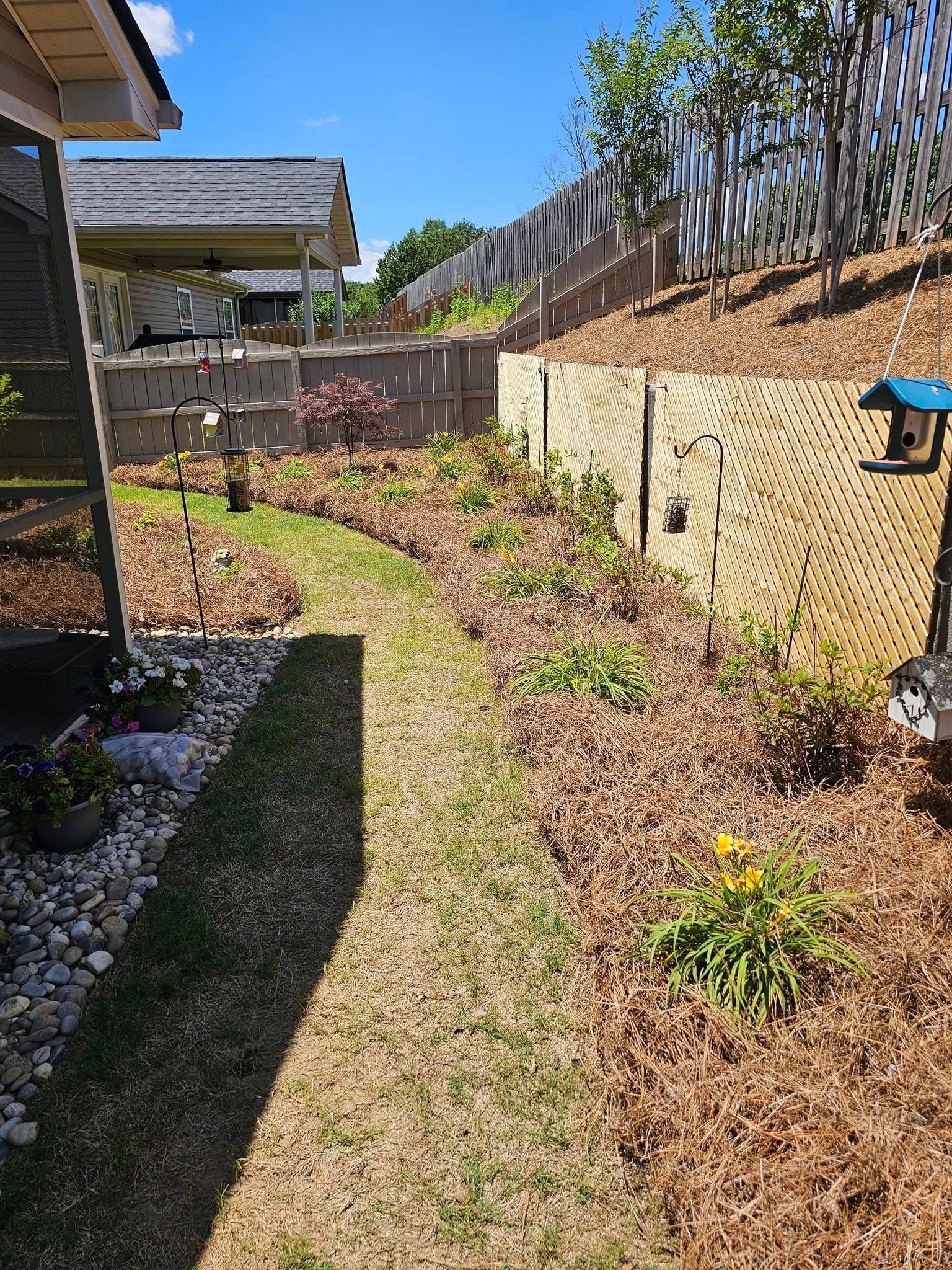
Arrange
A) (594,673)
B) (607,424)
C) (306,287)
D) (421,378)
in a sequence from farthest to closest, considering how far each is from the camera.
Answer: (306,287), (421,378), (607,424), (594,673)

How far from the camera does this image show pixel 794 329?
24.5 feet

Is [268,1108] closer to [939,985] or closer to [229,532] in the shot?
[939,985]

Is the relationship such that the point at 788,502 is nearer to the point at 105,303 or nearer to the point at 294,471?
the point at 294,471

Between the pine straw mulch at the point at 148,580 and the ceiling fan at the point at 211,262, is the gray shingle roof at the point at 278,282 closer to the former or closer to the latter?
the ceiling fan at the point at 211,262

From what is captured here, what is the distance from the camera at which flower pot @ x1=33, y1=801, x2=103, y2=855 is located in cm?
367

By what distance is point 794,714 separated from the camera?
358 centimetres

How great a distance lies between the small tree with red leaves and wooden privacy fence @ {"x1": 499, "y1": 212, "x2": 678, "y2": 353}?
10.4ft

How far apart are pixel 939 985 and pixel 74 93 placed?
5890mm

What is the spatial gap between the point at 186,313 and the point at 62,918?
22470mm

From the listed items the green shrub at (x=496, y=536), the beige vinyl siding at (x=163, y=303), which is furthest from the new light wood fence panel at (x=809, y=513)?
the beige vinyl siding at (x=163, y=303)

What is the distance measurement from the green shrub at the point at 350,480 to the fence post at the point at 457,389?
2.60 metres

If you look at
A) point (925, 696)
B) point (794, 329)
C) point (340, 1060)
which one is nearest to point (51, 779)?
point (340, 1060)

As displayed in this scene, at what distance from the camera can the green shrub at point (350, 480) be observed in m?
10.8

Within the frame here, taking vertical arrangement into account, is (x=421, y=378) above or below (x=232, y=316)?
below
